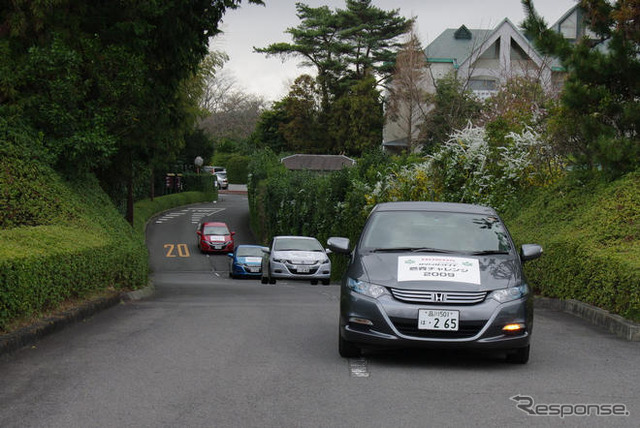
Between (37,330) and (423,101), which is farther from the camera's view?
(423,101)

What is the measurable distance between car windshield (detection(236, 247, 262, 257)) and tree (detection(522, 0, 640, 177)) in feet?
53.6

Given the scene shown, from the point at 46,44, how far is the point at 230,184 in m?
80.8

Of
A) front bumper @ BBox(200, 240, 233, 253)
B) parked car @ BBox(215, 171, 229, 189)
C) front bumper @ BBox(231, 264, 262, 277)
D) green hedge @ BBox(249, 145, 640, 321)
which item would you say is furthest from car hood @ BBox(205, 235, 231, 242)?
parked car @ BBox(215, 171, 229, 189)

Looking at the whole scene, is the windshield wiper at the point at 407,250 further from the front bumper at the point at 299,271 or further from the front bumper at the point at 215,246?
the front bumper at the point at 215,246

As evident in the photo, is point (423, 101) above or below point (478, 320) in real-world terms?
above

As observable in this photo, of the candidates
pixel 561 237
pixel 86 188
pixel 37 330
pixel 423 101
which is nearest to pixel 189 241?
pixel 423 101

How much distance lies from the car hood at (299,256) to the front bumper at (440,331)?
56.2 ft

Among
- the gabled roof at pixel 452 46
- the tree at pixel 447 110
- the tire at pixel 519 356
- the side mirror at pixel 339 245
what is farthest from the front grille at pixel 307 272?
the gabled roof at pixel 452 46

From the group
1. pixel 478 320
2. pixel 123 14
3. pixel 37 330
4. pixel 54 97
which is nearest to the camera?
pixel 478 320

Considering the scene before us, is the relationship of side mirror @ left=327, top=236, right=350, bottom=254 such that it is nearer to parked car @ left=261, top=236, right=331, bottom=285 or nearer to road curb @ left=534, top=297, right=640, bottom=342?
road curb @ left=534, top=297, right=640, bottom=342

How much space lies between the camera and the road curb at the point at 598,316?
9.91 metres

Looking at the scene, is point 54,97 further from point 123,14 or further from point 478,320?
point 478,320

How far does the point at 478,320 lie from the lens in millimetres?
7465

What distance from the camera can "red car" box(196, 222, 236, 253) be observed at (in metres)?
44.8
